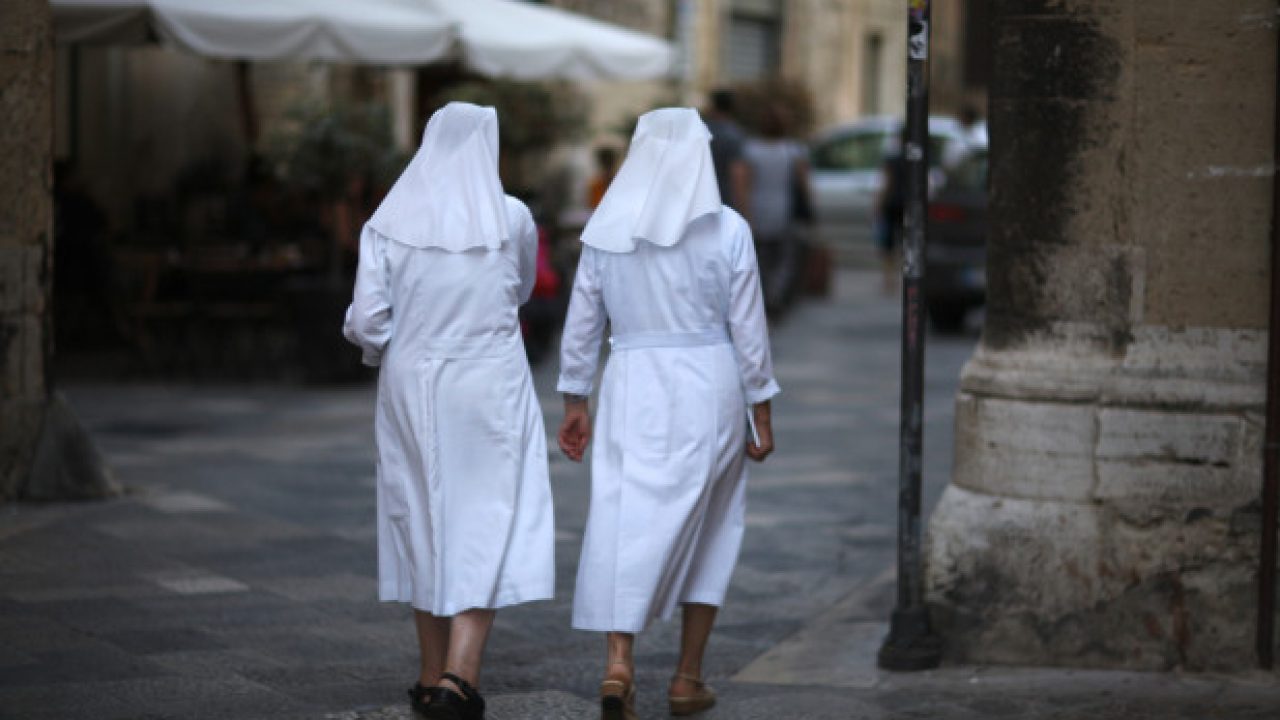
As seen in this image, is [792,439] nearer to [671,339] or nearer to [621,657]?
[671,339]

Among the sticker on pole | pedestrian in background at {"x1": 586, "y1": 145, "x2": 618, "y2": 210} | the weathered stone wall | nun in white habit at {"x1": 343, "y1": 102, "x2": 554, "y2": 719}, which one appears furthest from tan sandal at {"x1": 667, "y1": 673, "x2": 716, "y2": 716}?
pedestrian in background at {"x1": 586, "y1": 145, "x2": 618, "y2": 210}

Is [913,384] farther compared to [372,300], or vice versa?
[913,384]

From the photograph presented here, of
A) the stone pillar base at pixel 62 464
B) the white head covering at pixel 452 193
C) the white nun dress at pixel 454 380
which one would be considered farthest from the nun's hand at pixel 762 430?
the stone pillar base at pixel 62 464

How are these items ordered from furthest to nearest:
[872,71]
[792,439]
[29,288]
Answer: [872,71] < [792,439] < [29,288]

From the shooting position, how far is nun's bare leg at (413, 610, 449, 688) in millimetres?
5922

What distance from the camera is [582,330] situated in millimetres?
6020

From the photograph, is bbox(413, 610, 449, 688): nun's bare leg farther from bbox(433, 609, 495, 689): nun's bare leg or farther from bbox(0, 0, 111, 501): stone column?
bbox(0, 0, 111, 501): stone column

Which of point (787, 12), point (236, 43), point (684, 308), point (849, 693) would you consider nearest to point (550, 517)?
point (684, 308)

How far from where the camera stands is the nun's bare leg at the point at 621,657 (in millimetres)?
5816

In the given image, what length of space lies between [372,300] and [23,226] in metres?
3.66

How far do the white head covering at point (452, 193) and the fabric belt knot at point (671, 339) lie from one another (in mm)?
464

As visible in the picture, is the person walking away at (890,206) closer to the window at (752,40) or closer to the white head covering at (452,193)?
the window at (752,40)

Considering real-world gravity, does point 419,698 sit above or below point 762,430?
below

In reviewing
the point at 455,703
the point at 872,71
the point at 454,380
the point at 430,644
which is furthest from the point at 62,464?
the point at 872,71
